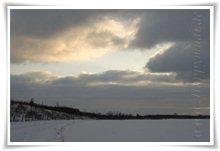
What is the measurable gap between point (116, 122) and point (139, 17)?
967mm

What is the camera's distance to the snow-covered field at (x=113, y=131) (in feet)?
14.2

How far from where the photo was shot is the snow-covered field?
14.2ft

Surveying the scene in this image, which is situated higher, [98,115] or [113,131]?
[98,115]

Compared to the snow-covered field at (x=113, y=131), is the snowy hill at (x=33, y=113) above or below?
above

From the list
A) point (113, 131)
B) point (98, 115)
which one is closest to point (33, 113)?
point (98, 115)

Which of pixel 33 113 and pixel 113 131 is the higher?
pixel 33 113

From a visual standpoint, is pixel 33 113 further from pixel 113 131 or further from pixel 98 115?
pixel 113 131

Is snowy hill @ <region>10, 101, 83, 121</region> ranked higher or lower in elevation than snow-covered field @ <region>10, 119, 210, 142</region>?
higher

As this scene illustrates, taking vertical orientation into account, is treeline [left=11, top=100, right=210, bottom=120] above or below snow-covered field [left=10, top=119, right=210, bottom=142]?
above

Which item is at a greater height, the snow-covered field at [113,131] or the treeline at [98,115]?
the treeline at [98,115]

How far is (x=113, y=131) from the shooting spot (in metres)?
4.34

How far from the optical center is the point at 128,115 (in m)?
4.34
